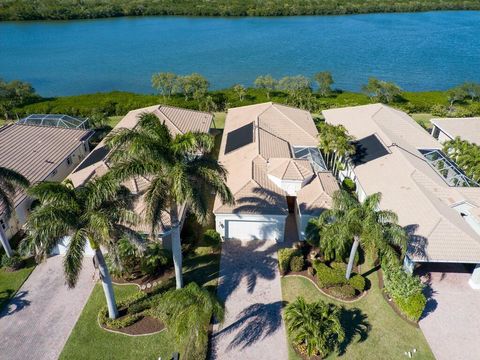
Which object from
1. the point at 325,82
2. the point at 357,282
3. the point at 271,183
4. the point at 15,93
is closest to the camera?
the point at 357,282

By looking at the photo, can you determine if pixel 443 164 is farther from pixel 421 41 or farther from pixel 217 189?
pixel 421 41

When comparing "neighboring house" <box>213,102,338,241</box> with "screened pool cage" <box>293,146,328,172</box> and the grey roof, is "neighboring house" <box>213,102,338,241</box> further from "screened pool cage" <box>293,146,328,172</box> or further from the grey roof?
the grey roof

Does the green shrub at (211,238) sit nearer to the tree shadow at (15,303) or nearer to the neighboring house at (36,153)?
the tree shadow at (15,303)

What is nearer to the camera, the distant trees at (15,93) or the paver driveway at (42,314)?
the paver driveway at (42,314)

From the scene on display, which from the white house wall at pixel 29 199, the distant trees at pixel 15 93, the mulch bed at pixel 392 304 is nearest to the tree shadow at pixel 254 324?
the mulch bed at pixel 392 304

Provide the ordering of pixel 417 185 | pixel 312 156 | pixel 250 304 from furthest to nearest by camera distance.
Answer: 1. pixel 312 156
2. pixel 417 185
3. pixel 250 304

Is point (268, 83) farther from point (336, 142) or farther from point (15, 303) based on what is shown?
point (15, 303)

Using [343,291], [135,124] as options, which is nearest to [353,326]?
[343,291]
